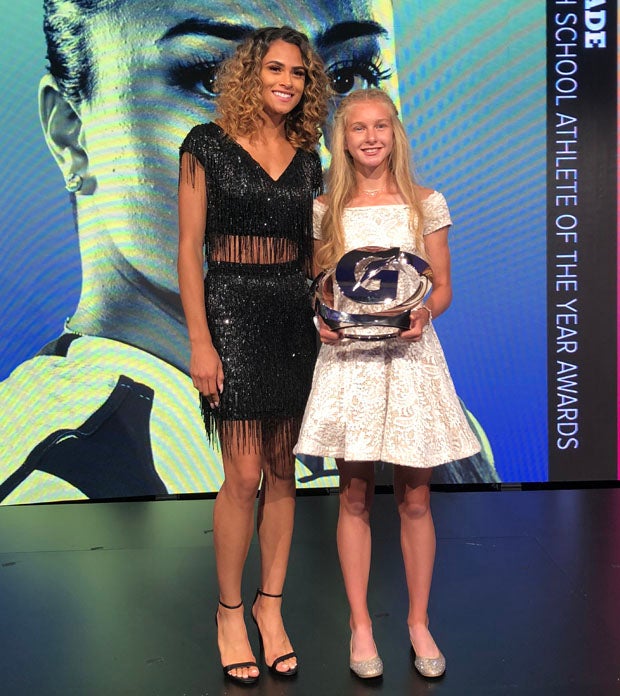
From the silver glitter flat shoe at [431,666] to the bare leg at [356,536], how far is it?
0.13 meters

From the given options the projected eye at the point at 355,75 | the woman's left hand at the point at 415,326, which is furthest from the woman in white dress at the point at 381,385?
the projected eye at the point at 355,75

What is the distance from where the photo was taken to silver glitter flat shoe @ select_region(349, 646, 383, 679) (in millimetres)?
2158

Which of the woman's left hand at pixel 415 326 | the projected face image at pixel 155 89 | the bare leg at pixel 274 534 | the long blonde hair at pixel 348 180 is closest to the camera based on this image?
the woman's left hand at pixel 415 326

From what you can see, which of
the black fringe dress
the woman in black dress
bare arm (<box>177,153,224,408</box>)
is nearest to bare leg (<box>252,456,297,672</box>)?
the woman in black dress

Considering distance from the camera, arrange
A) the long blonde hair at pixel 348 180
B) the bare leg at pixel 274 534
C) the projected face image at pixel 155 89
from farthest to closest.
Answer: the projected face image at pixel 155 89 → the bare leg at pixel 274 534 → the long blonde hair at pixel 348 180

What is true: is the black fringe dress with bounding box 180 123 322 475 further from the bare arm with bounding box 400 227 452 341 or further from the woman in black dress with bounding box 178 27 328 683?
the bare arm with bounding box 400 227 452 341

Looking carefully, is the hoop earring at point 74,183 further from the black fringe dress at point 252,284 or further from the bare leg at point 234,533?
the bare leg at point 234,533

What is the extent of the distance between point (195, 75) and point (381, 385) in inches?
88.6

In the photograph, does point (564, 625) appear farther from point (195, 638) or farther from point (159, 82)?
point (159, 82)

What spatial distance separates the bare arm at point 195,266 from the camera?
2.23 metres

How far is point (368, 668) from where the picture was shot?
2.17 metres

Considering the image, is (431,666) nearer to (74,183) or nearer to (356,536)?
(356,536)

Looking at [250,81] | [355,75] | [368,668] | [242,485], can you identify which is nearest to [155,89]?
[355,75]

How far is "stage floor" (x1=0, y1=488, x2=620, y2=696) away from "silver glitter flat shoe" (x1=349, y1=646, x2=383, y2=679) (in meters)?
0.03
